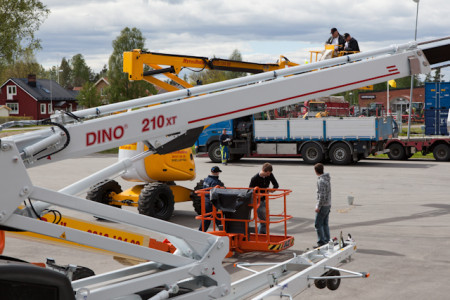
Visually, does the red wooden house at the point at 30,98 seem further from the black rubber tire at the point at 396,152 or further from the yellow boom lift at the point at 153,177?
the yellow boom lift at the point at 153,177

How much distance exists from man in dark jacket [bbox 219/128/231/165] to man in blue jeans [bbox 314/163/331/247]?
16.7 metres

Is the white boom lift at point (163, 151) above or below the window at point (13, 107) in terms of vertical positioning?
below

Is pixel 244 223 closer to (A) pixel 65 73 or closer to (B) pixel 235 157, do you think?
A: (B) pixel 235 157

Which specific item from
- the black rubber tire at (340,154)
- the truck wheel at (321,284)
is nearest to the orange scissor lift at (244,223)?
the truck wheel at (321,284)

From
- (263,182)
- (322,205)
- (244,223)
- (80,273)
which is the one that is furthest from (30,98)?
(80,273)

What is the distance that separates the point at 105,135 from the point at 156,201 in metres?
8.58

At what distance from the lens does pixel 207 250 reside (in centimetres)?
625

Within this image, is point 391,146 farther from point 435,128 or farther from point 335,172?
point 335,172

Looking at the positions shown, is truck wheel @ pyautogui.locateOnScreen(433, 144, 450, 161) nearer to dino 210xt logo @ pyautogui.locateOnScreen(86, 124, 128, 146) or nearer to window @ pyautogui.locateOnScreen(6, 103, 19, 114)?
dino 210xt logo @ pyautogui.locateOnScreen(86, 124, 128, 146)

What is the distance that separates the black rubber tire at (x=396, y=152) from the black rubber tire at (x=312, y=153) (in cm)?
416

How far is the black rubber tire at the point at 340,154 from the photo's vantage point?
28.2m

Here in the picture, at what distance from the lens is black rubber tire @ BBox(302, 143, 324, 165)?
28922 millimetres

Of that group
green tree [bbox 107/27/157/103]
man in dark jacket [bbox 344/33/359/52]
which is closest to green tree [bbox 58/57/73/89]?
green tree [bbox 107/27/157/103]

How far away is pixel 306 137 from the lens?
2914 cm
